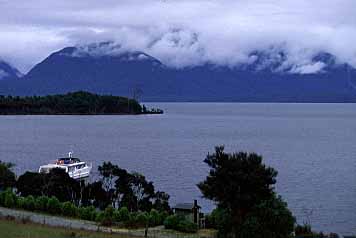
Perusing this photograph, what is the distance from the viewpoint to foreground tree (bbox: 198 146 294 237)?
24.4m

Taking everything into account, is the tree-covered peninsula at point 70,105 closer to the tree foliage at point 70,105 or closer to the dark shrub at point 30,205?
the tree foliage at point 70,105

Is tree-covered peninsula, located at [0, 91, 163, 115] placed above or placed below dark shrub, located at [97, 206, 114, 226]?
above

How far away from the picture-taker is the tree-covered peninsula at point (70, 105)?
174000 millimetres

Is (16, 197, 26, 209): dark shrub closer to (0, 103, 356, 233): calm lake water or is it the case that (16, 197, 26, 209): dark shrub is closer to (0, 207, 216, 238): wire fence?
(0, 207, 216, 238): wire fence

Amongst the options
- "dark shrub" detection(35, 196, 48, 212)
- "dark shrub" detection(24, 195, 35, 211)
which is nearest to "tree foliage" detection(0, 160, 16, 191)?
"dark shrub" detection(24, 195, 35, 211)

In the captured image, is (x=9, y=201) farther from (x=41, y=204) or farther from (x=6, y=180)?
(x=6, y=180)

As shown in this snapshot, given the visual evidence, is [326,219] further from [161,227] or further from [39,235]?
[39,235]

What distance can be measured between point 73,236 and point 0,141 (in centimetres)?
7444

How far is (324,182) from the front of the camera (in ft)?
168

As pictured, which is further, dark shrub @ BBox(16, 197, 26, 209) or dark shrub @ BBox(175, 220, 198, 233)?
dark shrub @ BBox(16, 197, 26, 209)

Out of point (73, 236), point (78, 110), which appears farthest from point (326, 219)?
point (78, 110)

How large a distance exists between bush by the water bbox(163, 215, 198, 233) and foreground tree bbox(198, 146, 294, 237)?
11.5 feet

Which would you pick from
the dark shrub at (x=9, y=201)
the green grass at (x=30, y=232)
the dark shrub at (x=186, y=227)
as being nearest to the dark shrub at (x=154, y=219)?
the dark shrub at (x=186, y=227)

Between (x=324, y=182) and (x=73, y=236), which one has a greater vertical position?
(x=324, y=182)
